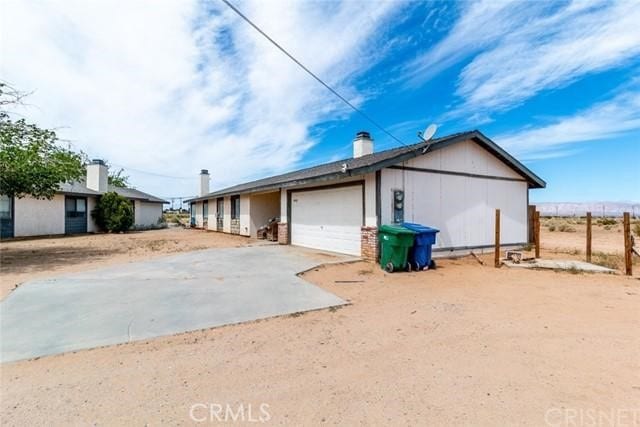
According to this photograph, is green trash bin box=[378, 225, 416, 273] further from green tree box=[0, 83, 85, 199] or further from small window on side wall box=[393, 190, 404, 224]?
green tree box=[0, 83, 85, 199]

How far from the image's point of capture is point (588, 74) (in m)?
10.2

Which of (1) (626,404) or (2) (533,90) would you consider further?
(2) (533,90)

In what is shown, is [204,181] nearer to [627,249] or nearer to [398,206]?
→ [398,206]

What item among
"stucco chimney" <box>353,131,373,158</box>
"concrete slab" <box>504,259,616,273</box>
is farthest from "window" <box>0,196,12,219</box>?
"concrete slab" <box>504,259,616,273</box>

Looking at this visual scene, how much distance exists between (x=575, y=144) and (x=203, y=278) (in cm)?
1966

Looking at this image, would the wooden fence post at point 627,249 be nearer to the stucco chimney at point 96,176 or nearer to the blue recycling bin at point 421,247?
the blue recycling bin at point 421,247

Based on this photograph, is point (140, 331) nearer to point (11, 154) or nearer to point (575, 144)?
point (11, 154)

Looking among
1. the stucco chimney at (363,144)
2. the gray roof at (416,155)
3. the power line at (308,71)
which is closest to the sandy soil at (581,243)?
the gray roof at (416,155)

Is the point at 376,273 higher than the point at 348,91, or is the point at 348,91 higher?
the point at 348,91

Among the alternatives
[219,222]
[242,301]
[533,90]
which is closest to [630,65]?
[533,90]

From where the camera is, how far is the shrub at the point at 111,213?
66.2 ft

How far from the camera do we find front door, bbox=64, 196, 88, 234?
18.8 m

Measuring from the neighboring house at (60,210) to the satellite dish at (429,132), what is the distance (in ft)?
59.1

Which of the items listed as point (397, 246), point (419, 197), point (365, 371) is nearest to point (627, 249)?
point (419, 197)
